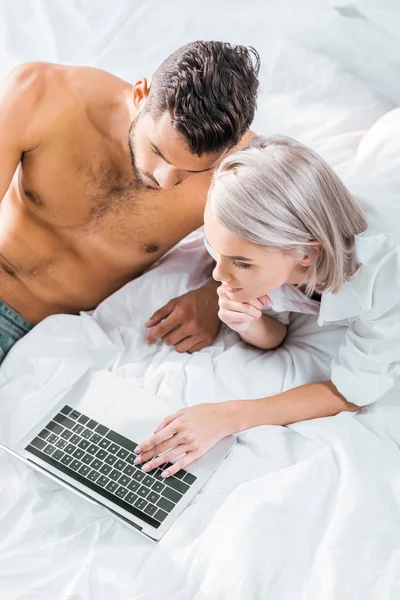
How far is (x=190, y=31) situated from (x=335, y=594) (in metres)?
1.27

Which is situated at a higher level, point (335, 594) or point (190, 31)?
point (190, 31)

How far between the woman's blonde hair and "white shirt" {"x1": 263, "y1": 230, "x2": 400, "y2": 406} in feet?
0.21

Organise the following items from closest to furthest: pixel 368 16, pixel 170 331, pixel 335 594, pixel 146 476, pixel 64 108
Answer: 1. pixel 335 594
2. pixel 146 476
3. pixel 64 108
4. pixel 170 331
5. pixel 368 16

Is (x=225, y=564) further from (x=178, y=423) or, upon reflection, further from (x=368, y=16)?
(x=368, y=16)

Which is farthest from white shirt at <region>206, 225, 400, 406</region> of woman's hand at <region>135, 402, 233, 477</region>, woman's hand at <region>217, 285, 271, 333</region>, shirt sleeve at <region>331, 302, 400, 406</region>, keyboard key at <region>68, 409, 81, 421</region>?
keyboard key at <region>68, 409, 81, 421</region>

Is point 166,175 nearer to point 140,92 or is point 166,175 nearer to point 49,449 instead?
point 140,92

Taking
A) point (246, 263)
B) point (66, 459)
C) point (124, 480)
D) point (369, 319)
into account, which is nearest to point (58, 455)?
point (66, 459)

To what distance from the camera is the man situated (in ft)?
3.47

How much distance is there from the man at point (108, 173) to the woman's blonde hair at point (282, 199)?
9 centimetres

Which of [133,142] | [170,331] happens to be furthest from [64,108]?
[170,331]

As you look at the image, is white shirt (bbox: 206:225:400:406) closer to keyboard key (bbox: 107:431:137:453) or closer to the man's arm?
keyboard key (bbox: 107:431:137:453)

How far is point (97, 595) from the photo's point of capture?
Result: 0.99 m

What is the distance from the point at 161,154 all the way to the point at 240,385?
411mm

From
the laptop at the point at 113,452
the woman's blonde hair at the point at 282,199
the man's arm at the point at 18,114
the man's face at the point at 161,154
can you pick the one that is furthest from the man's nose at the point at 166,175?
the laptop at the point at 113,452
